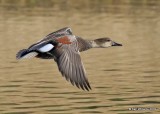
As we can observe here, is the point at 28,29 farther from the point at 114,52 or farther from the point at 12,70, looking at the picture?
the point at 12,70

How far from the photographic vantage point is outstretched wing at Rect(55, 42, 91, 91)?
9.91 m

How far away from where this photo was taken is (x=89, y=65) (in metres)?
17.3

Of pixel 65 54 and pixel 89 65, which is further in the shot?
pixel 89 65

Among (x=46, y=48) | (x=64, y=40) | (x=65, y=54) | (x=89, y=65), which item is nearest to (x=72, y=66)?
(x=65, y=54)

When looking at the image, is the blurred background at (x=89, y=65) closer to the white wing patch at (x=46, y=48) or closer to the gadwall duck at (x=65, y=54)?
the gadwall duck at (x=65, y=54)

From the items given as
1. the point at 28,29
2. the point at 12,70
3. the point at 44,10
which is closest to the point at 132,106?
the point at 12,70

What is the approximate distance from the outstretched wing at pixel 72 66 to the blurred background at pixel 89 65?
1474 mm

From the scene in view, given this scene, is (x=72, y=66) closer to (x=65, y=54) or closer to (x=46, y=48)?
(x=65, y=54)

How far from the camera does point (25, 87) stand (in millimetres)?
14070

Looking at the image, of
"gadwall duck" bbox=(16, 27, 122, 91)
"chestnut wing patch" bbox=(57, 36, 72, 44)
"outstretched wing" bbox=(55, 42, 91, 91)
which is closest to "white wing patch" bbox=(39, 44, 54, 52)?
"gadwall duck" bbox=(16, 27, 122, 91)

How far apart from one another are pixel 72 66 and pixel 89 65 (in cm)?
709

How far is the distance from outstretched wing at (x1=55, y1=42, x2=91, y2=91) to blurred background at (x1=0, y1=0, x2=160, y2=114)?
1.47m

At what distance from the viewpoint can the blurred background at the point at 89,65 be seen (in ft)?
41.2

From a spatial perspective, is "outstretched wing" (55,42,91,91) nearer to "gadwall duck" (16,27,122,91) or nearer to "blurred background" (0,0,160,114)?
"gadwall duck" (16,27,122,91)
